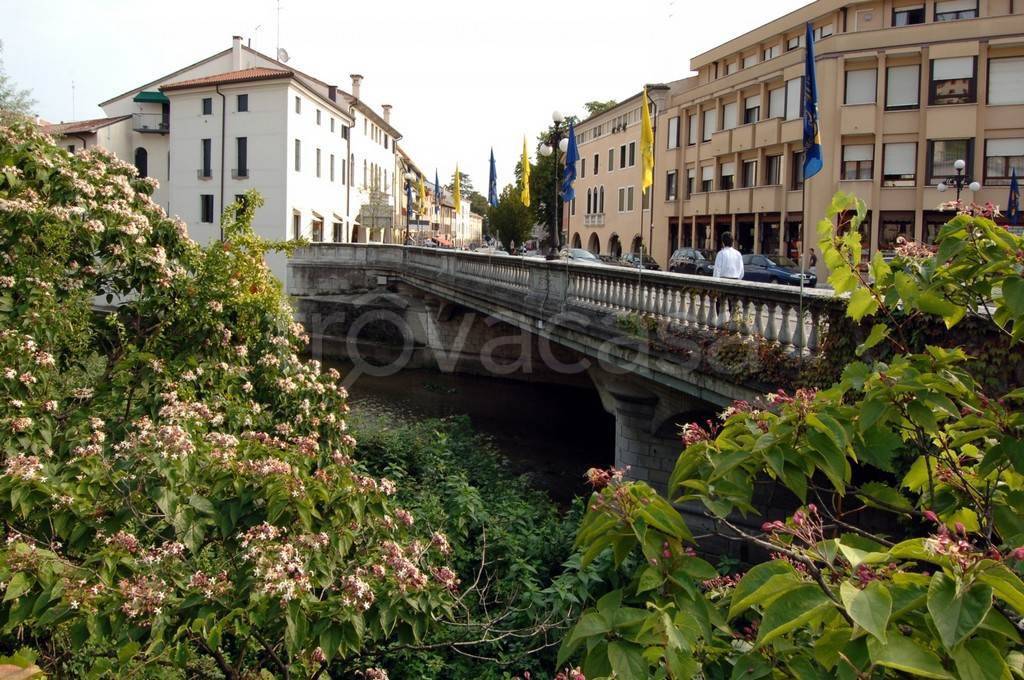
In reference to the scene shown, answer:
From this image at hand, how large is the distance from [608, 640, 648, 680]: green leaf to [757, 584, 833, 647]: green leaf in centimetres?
44

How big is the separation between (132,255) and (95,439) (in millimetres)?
2161

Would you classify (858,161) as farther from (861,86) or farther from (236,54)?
(236,54)

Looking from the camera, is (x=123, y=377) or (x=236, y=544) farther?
(x=123, y=377)

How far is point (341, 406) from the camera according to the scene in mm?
8219

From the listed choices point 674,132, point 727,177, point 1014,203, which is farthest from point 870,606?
point 674,132

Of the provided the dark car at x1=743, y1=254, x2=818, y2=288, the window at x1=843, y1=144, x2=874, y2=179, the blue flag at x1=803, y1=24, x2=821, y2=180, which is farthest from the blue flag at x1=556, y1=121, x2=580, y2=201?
the window at x1=843, y1=144, x2=874, y2=179

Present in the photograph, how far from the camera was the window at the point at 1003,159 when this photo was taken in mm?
35938

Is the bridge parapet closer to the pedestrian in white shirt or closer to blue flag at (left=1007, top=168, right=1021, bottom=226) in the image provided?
Result: the pedestrian in white shirt

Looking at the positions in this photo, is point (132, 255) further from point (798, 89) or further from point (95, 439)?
point (798, 89)

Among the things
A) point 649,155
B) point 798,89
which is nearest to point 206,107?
point 798,89

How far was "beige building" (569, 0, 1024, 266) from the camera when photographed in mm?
36000

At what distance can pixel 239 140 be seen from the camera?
51.1 m

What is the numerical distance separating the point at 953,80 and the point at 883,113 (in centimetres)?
292

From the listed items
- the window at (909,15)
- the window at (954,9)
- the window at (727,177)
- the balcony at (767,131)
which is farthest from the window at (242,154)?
the window at (954,9)
